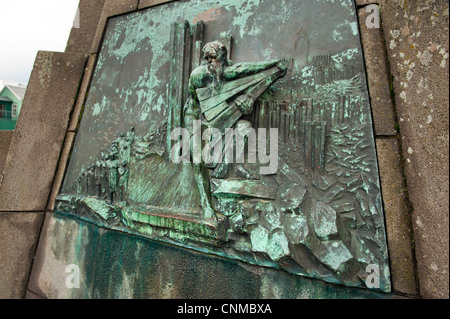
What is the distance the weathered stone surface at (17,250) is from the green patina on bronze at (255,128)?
0.81 m

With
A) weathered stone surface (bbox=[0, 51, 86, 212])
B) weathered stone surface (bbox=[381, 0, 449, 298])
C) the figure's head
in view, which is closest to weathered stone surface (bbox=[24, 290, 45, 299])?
weathered stone surface (bbox=[0, 51, 86, 212])

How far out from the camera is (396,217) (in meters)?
1.77

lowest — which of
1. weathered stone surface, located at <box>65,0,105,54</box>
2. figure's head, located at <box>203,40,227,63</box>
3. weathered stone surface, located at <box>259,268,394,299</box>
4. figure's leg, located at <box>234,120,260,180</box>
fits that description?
weathered stone surface, located at <box>259,268,394,299</box>

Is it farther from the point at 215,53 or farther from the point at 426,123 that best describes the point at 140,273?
the point at 426,123

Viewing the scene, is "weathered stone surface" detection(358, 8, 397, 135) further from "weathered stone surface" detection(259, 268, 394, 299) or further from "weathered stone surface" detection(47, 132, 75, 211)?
"weathered stone surface" detection(47, 132, 75, 211)

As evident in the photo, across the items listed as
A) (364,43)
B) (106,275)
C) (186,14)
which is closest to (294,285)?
(364,43)

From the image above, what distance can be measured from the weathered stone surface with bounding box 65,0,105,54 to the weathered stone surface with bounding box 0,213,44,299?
202 cm

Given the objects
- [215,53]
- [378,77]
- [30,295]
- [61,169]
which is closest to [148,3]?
[215,53]

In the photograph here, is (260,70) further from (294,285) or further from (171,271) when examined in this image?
(171,271)

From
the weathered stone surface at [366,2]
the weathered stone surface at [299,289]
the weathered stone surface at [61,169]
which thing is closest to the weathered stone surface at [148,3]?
the weathered stone surface at [61,169]

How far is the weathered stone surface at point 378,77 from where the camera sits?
1.86m

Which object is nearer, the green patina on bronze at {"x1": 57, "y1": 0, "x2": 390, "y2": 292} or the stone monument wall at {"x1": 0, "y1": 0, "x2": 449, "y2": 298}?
the stone monument wall at {"x1": 0, "y1": 0, "x2": 449, "y2": 298}

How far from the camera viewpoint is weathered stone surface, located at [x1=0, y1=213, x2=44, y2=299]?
3.37 m

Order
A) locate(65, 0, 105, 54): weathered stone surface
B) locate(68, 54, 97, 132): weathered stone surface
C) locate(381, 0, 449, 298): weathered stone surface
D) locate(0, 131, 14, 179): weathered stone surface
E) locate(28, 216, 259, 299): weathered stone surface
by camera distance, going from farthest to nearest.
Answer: locate(65, 0, 105, 54): weathered stone surface → locate(0, 131, 14, 179): weathered stone surface → locate(68, 54, 97, 132): weathered stone surface → locate(28, 216, 259, 299): weathered stone surface → locate(381, 0, 449, 298): weathered stone surface
